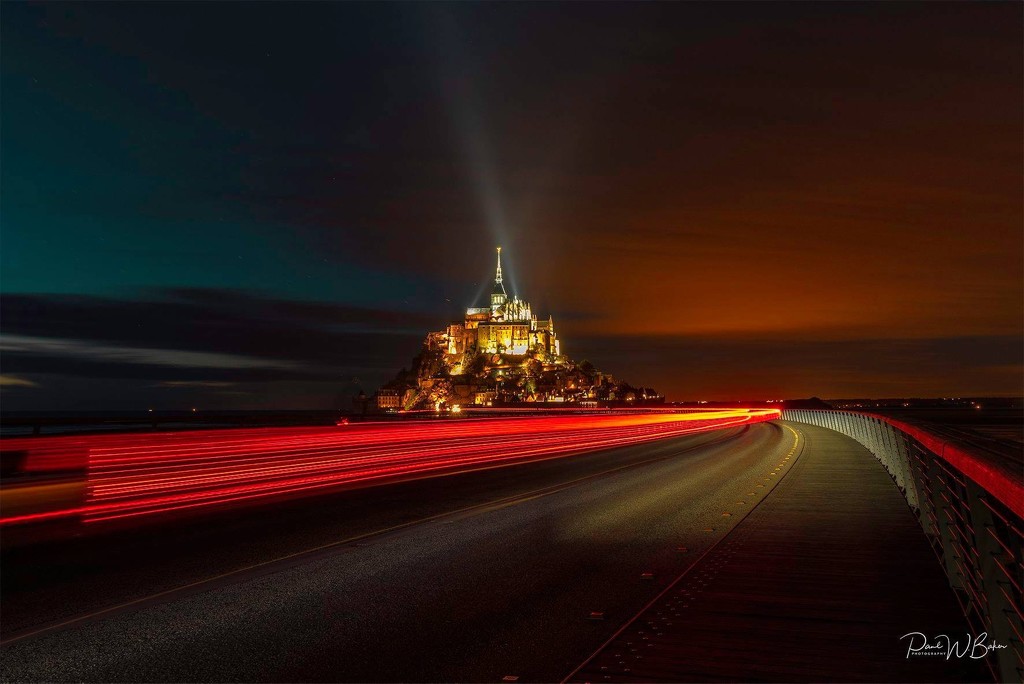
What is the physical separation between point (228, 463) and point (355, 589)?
17400 mm

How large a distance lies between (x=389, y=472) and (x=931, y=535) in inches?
675

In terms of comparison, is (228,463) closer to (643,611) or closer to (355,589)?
(355,589)

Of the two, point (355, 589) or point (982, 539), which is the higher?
point (982, 539)

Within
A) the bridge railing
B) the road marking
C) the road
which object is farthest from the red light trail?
the bridge railing

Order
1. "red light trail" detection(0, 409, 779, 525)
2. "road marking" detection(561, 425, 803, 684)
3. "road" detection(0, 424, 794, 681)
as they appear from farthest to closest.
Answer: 1. "red light trail" detection(0, 409, 779, 525)
2. "road" detection(0, 424, 794, 681)
3. "road marking" detection(561, 425, 803, 684)

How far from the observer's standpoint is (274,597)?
356 inches

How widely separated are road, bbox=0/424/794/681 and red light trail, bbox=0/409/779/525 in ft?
7.23

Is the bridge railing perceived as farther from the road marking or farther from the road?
the road

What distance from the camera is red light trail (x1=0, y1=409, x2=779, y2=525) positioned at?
16.6 m

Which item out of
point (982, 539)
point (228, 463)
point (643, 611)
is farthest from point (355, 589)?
point (228, 463)

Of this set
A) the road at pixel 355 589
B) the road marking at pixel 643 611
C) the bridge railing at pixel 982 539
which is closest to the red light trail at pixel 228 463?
the road at pixel 355 589

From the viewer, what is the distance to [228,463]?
25.5 m

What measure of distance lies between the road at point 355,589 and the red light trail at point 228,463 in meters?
2.21

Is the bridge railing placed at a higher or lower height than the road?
higher
